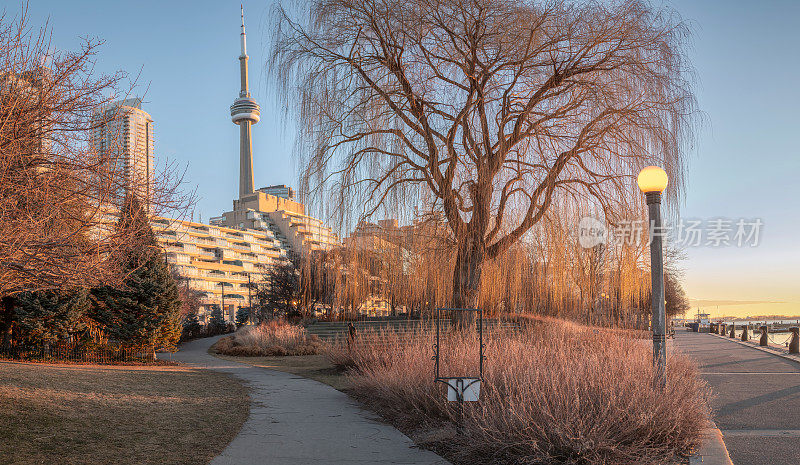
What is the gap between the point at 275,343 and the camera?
98.3ft

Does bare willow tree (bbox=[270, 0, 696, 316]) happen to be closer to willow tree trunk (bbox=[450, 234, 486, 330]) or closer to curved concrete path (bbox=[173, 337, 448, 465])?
willow tree trunk (bbox=[450, 234, 486, 330])

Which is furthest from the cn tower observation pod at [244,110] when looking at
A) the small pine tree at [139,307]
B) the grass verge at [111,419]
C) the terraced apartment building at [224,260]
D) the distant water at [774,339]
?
the grass verge at [111,419]

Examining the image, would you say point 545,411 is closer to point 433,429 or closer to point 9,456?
point 433,429

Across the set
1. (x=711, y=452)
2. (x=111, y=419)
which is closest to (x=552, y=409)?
(x=711, y=452)

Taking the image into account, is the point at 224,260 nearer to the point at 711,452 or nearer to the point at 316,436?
the point at 316,436

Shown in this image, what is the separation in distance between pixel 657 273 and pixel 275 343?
80.5 ft

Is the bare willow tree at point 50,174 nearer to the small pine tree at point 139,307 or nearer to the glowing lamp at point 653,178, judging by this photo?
the glowing lamp at point 653,178

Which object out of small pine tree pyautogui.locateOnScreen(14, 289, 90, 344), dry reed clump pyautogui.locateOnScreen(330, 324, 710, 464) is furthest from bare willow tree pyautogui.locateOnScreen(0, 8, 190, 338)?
small pine tree pyautogui.locateOnScreen(14, 289, 90, 344)

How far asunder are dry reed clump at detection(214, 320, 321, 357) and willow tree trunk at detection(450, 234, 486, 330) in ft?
55.6

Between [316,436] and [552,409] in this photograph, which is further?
[316,436]

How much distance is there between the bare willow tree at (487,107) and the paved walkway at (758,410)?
4.40 meters

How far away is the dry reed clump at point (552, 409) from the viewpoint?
607 centimetres

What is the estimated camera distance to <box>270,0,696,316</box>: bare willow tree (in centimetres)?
1240

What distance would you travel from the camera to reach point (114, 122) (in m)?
9.22
